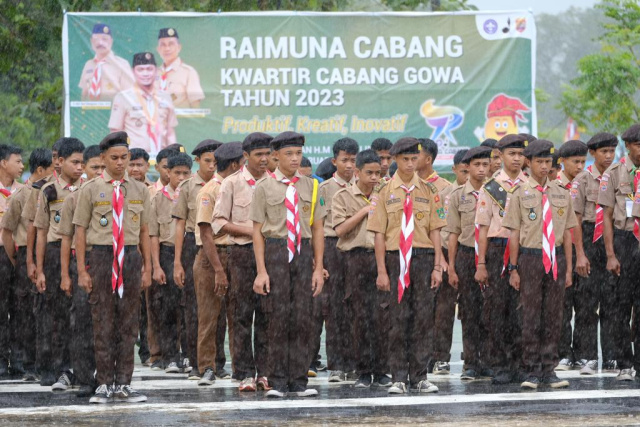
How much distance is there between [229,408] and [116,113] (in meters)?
10.8

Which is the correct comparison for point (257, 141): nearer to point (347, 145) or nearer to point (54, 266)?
point (347, 145)

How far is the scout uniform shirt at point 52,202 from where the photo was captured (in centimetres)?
1136

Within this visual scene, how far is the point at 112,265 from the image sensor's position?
10.2 metres

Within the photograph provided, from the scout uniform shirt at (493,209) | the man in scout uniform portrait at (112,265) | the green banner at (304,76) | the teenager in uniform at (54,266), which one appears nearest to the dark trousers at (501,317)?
the scout uniform shirt at (493,209)

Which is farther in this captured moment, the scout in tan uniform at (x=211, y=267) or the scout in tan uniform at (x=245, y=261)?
the scout in tan uniform at (x=211, y=267)

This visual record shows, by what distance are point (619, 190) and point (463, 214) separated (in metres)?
1.50

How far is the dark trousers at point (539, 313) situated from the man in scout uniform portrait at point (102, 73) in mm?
10301

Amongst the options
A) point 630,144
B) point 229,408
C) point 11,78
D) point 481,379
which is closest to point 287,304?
point 229,408

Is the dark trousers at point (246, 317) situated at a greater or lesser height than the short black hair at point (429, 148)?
lesser

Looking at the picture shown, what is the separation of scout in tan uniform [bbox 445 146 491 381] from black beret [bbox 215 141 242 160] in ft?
7.00

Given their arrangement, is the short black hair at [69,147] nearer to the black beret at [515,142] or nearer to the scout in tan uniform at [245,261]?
the scout in tan uniform at [245,261]

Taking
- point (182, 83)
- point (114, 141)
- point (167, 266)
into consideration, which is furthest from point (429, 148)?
point (182, 83)

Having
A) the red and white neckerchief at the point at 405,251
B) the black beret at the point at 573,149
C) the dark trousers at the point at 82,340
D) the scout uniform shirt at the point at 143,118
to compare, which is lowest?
the dark trousers at the point at 82,340

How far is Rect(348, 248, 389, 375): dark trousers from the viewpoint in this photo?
11.4m
